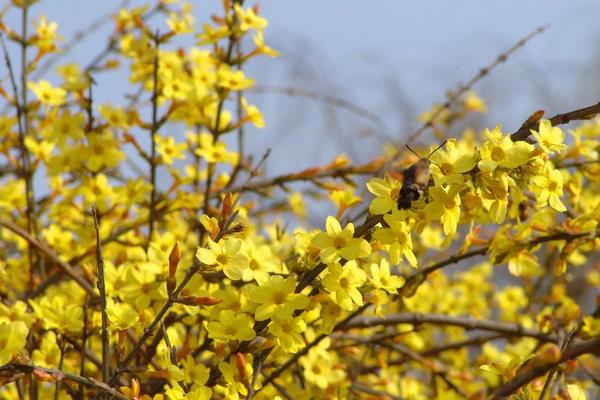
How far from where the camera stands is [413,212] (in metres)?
1.31

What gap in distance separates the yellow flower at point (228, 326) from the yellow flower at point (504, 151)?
1.63 feet

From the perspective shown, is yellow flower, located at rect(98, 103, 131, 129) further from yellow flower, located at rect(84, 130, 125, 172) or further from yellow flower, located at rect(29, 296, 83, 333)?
yellow flower, located at rect(29, 296, 83, 333)

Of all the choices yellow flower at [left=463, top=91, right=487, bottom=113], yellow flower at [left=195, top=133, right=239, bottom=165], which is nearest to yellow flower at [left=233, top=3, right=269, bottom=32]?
yellow flower at [left=195, top=133, right=239, bottom=165]

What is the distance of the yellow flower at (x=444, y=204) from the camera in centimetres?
129

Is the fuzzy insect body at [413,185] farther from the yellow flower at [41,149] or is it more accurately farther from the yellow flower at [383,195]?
the yellow flower at [41,149]

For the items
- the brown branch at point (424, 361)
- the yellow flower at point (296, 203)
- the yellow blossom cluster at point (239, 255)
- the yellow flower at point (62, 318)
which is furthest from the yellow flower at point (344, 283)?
the yellow flower at point (296, 203)

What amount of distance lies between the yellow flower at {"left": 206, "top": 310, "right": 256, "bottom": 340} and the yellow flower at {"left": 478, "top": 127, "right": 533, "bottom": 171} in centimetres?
50

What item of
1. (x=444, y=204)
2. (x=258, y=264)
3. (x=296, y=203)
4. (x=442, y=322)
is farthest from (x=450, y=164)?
(x=296, y=203)

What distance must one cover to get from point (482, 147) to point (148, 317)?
76 centimetres

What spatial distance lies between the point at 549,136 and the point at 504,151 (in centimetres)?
12

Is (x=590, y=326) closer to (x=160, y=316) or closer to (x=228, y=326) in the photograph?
(x=228, y=326)

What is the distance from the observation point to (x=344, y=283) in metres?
1.38

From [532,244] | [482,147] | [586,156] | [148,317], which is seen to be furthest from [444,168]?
[586,156]

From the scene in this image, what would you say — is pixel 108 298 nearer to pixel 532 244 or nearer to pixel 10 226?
pixel 10 226
